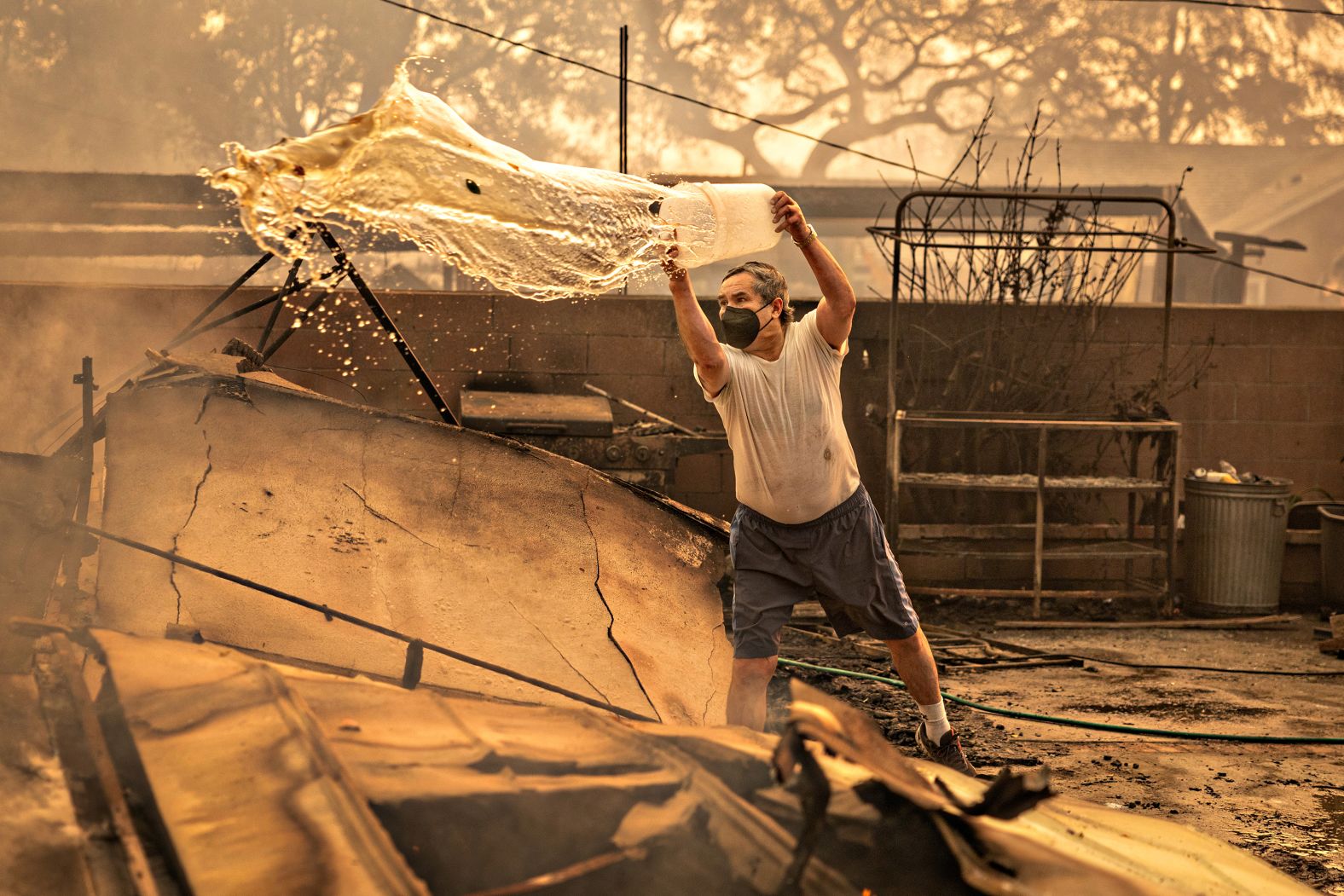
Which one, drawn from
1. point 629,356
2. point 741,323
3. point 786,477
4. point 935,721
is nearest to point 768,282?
point 741,323

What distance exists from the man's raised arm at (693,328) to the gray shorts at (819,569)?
0.51 metres

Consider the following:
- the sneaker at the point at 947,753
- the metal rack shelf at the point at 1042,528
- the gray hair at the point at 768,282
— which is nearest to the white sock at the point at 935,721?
the sneaker at the point at 947,753

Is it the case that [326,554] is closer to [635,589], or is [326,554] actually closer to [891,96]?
[635,589]

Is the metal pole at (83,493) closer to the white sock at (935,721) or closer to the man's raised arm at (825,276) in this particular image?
the man's raised arm at (825,276)

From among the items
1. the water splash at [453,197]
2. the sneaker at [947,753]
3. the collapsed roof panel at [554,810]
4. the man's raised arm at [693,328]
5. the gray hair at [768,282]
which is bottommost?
the sneaker at [947,753]

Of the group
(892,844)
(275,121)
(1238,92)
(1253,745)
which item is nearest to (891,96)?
(1238,92)

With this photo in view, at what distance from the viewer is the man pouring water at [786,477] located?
12.9 ft

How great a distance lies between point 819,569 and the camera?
4.01m

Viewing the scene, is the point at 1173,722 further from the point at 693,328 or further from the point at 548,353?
the point at 548,353

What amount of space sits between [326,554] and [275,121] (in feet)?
101

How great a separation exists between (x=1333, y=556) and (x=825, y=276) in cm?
580

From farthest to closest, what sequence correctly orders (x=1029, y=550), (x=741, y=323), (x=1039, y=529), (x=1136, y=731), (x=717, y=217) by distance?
1. (x=1029, y=550)
2. (x=1039, y=529)
3. (x=1136, y=731)
4. (x=741, y=323)
5. (x=717, y=217)

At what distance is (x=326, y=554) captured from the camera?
4621 mm

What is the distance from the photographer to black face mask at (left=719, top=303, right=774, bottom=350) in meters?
3.98
